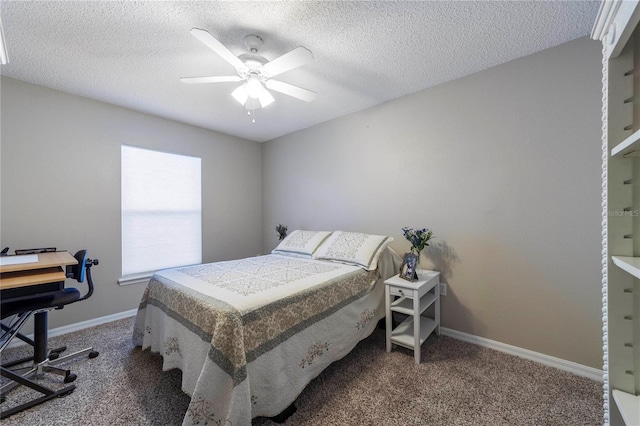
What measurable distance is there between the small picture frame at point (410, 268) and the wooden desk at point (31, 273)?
242 centimetres

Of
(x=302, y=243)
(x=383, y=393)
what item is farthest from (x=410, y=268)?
(x=302, y=243)

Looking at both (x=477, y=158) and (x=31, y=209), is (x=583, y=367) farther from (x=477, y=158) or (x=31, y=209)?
(x=31, y=209)

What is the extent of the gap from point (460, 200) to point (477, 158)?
0.39 meters

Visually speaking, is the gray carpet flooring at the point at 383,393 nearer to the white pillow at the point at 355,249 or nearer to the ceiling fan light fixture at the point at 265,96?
the white pillow at the point at 355,249

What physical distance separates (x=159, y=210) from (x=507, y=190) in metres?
3.74

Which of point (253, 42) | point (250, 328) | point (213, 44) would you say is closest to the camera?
point (250, 328)

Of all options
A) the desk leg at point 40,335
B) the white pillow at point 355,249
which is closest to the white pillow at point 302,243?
the white pillow at point 355,249

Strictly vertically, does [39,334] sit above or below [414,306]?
below

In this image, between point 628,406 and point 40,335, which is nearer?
point 628,406

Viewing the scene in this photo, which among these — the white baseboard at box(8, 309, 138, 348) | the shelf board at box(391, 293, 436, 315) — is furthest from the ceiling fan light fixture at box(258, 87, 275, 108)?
the white baseboard at box(8, 309, 138, 348)

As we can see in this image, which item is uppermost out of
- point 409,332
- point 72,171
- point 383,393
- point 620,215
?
point 72,171

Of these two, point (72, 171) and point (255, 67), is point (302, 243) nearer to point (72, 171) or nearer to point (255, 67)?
point (255, 67)

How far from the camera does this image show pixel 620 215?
747 millimetres

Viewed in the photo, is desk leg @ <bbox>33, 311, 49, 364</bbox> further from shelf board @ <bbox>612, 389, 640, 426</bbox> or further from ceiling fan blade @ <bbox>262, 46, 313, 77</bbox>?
shelf board @ <bbox>612, 389, 640, 426</bbox>
